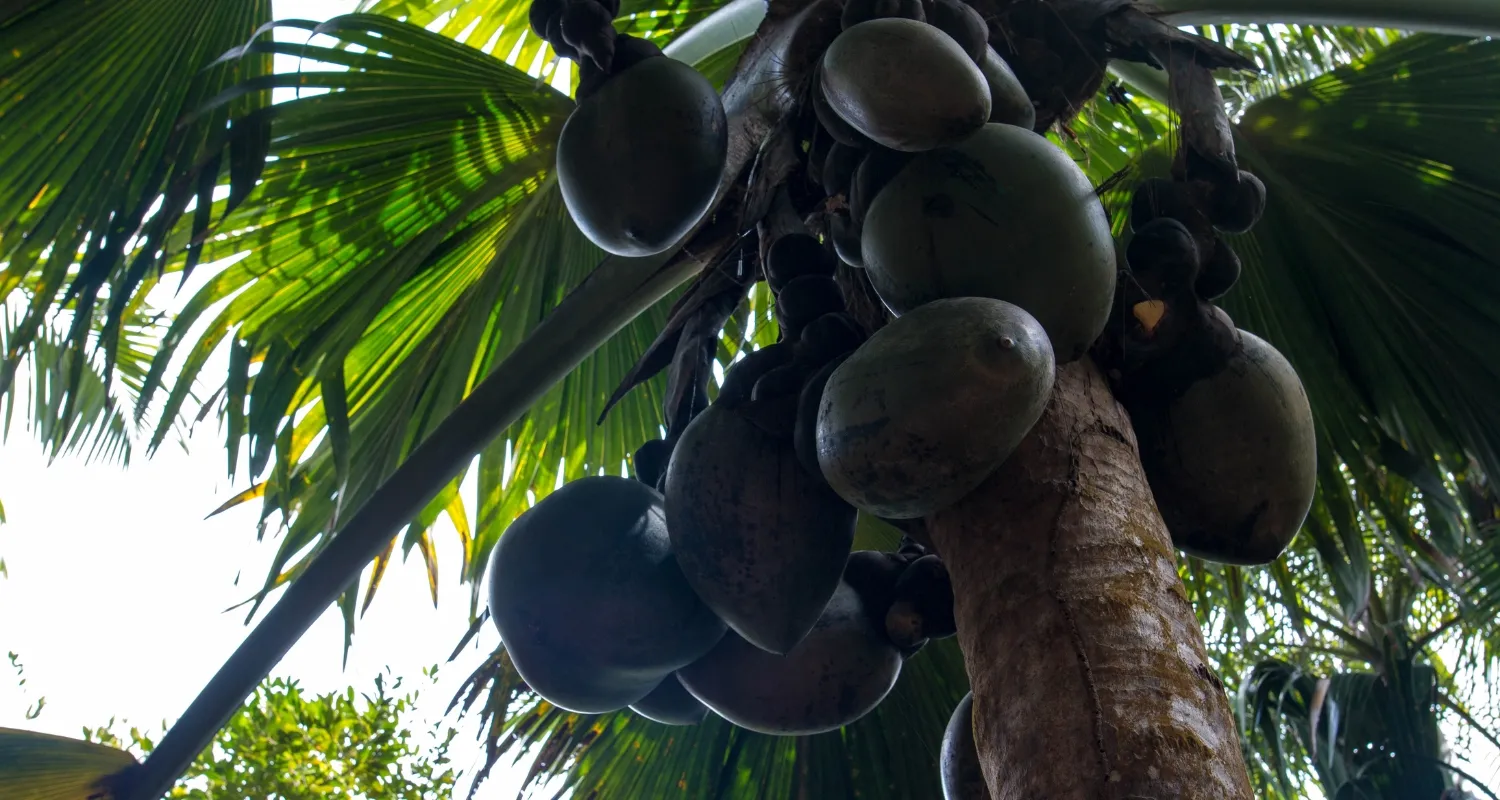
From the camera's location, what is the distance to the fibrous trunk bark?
918 mm

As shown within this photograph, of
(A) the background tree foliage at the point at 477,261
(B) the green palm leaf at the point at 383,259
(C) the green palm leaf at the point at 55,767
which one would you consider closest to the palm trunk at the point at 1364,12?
(A) the background tree foliage at the point at 477,261

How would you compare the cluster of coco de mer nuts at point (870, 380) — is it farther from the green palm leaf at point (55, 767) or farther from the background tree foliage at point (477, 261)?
the background tree foliage at point (477, 261)

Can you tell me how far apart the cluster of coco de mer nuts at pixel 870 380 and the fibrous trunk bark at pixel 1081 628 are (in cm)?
7


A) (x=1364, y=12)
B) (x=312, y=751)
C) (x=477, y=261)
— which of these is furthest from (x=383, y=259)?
(x=312, y=751)

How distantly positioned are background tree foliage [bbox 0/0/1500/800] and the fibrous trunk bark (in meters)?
1.31

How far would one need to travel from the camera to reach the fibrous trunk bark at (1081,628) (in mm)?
918

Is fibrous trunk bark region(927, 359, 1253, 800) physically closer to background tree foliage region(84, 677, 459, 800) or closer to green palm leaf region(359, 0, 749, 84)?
green palm leaf region(359, 0, 749, 84)

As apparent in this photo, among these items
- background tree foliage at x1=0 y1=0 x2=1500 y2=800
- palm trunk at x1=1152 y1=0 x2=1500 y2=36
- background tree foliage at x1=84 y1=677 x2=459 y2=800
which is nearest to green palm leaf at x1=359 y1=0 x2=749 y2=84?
background tree foliage at x1=0 y1=0 x2=1500 y2=800

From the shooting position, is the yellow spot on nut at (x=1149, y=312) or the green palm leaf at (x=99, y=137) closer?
the yellow spot on nut at (x=1149, y=312)

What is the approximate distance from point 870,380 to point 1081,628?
0.29m

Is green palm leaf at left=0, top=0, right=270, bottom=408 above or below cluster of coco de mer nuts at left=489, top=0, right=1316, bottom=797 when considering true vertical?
above

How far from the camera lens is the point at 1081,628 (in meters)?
1.02

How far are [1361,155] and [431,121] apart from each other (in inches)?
80.4

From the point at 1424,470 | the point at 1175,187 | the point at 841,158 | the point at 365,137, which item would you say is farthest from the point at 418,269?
the point at 1424,470
